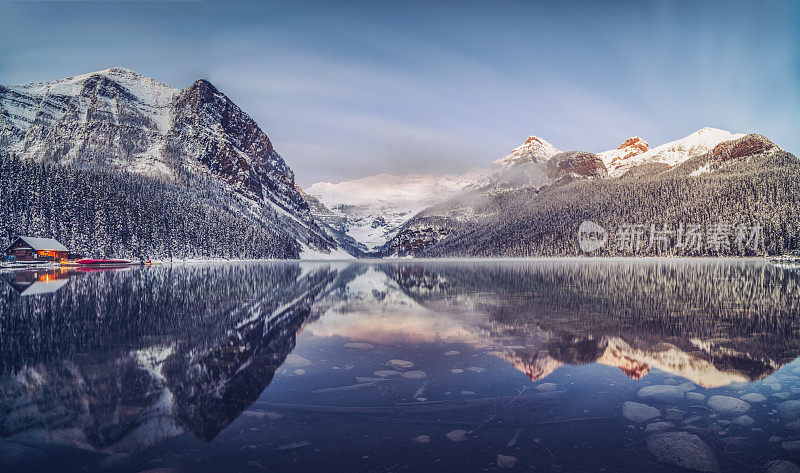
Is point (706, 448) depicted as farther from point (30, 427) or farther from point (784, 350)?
point (30, 427)

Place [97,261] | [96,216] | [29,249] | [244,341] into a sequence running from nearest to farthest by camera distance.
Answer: [244,341] < [97,261] < [29,249] < [96,216]

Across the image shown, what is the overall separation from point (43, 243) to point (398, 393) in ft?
378

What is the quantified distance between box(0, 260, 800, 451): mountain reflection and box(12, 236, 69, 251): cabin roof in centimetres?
7927

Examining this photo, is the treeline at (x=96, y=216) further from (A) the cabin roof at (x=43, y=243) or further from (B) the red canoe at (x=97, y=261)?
(B) the red canoe at (x=97, y=261)

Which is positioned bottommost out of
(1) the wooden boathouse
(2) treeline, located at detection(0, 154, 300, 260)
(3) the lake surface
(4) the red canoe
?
(3) the lake surface

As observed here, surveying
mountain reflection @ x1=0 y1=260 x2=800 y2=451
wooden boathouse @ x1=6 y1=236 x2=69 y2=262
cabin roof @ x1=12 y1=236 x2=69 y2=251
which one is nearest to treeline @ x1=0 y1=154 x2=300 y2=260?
wooden boathouse @ x1=6 y1=236 x2=69 y2=262

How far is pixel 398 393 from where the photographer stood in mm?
11344

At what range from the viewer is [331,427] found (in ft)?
29.8

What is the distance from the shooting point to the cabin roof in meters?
92.2

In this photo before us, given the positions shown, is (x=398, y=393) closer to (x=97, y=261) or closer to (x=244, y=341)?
(x=244, y=341)

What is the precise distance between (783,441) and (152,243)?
14206 cm

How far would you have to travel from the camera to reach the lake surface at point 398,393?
7.86 metres

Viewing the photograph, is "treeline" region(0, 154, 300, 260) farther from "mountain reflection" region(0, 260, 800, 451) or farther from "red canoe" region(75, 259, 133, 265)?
"mountain reflection" region(0, 260, 800, 451)

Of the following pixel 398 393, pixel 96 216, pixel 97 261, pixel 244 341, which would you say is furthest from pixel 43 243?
pixel 398 393
